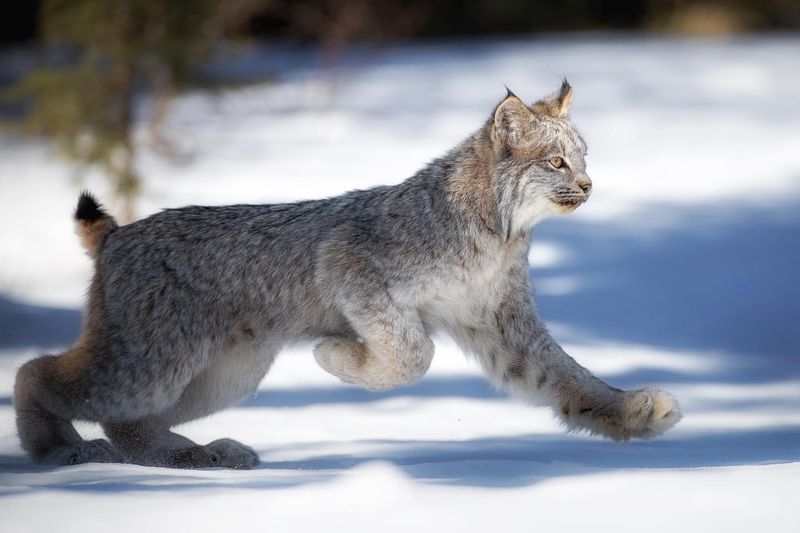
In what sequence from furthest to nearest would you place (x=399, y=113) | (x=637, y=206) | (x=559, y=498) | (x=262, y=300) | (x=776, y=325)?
(x=399, y=113) → (x=637, y=206) → (x=776, y=325) → (x=262, y=300) → (x=559, y=498)

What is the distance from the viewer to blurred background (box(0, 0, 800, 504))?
5164 mm

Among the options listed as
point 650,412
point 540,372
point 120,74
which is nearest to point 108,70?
point 120,74

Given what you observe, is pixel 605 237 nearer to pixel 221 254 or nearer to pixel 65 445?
pixel 221 254

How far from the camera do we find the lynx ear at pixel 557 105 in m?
4.63

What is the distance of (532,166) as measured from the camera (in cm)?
441

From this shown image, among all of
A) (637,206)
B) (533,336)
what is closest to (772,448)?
(533,336)

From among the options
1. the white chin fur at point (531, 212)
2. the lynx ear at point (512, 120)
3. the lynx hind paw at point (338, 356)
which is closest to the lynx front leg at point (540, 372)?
the white chin fur at point (531, 212)

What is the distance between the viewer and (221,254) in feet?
15.0

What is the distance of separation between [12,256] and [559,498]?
19.4 feet

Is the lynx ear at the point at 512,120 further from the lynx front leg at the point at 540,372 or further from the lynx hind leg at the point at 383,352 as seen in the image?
the lynx hind leg at the point at 383,352

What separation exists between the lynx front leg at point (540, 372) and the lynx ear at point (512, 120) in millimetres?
607

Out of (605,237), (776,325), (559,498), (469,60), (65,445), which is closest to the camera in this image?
(559,498)

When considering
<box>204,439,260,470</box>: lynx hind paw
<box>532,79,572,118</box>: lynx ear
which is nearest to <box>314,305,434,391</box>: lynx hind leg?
<box>204,439,260,470</box>: lynx hind paw

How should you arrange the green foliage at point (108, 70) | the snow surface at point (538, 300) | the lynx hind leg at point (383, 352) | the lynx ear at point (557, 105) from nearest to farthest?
the snow surface at point (538, 300) < the lynx hind leg at point (383, 352) < the lynx ear at point (557, 105) < the green foliage at point (108, 70)
